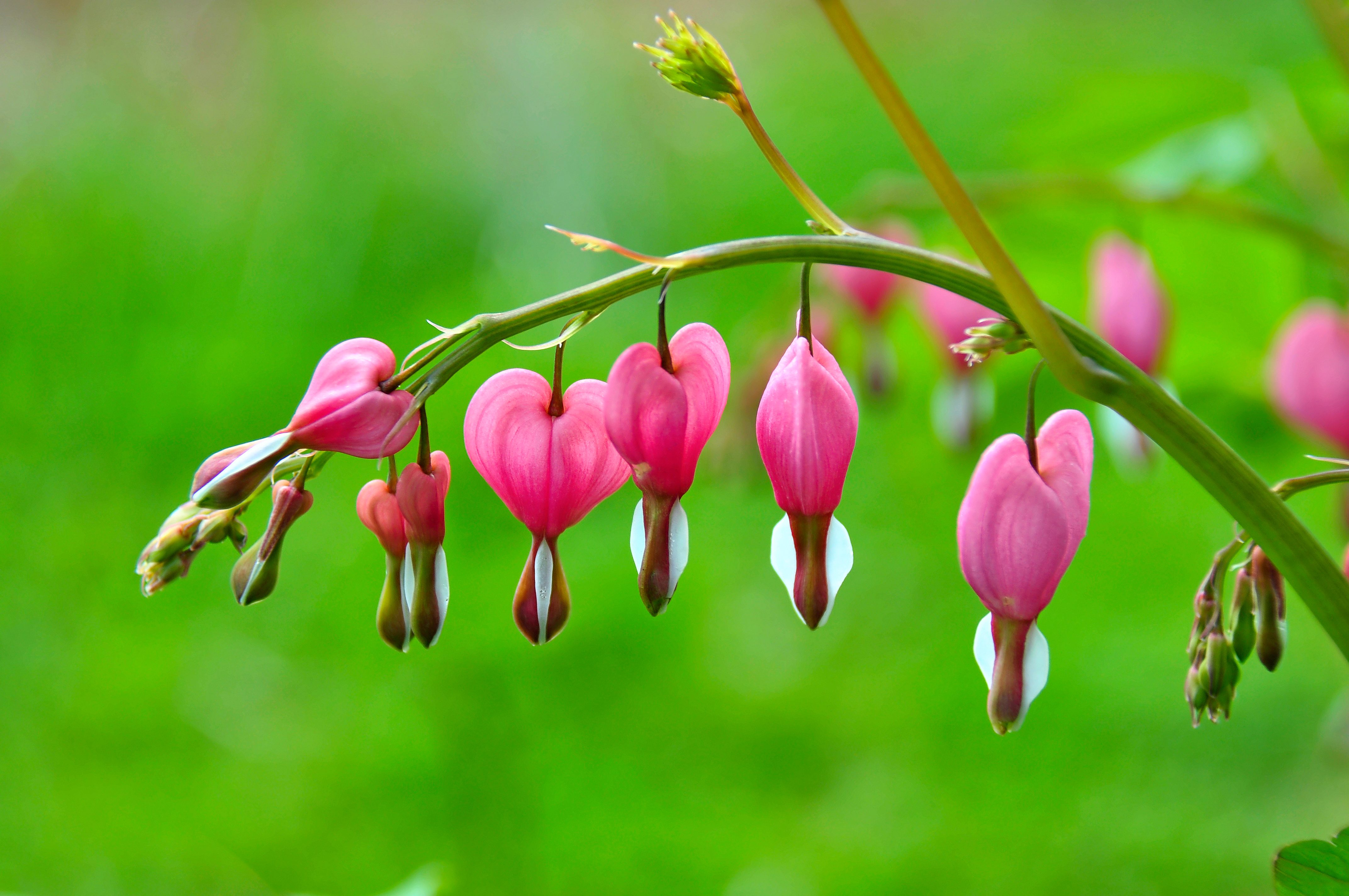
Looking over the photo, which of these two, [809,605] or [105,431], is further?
[105,431]

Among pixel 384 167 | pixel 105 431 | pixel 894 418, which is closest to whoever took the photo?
pixel 894 418

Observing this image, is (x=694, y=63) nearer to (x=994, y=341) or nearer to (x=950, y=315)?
(x=994, y=341)

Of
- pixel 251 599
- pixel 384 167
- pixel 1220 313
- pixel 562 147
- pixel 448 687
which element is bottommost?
pixel 448 687

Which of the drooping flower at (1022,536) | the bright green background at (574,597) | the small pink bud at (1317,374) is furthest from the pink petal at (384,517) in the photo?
the small pink bud at (1317,374)

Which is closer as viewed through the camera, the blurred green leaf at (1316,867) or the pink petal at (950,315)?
the blurred green leaf at (1316,867)

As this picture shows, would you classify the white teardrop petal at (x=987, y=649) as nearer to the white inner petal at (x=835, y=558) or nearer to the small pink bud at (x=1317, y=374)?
the white inner petal at (x=835, y=558)

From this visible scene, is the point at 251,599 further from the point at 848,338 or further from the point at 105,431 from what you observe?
the point at 105,431

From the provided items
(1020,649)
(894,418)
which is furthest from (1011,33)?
(1020,649)

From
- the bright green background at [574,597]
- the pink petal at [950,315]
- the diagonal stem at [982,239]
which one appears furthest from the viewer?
the bright green background at [574,597]

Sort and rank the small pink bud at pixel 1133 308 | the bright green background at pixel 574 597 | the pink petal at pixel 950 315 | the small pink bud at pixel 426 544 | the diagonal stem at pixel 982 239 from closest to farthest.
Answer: the diagonal stem at pixel 982 239 → the small pink bud at pixel 426 544 → the small pink bud at pixel 1133 308 → the pink petal at pixel 950 315 → the bright green background at pixel 574 597
